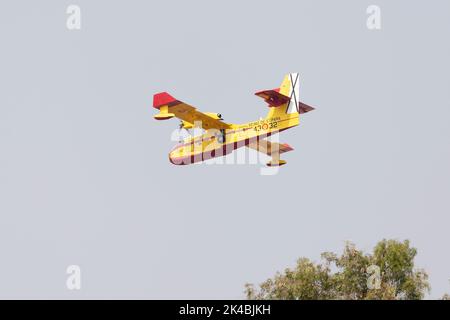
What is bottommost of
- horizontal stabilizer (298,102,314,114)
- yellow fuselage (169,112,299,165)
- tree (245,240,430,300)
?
tree (245,240,430,300)

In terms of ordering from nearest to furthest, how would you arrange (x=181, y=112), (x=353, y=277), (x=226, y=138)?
(x=353, y=277), (x=181, y=112), (x=226, y=138)

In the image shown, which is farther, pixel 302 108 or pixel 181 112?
pixel 181 112

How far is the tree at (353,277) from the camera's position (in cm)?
5981

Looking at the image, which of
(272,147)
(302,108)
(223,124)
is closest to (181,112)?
(223,124)

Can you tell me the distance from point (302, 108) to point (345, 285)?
15.4 m

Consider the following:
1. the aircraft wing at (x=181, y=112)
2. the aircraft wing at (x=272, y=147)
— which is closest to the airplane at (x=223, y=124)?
the aircraft wing at (x=181, y=112)

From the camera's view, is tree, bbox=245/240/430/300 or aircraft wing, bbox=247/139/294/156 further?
aircraft wing, bbox=247/139/294/156

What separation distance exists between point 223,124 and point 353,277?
18.0m

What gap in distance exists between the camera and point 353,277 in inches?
2377

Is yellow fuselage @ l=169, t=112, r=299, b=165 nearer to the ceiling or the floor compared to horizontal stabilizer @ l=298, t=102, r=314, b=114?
nearer to the floor

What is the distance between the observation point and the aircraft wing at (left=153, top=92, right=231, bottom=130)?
72.1 meters

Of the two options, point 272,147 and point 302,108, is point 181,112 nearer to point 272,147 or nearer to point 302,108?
point 302,108

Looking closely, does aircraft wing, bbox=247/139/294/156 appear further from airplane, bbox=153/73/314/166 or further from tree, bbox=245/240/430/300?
tree, bbox=245/240/430/300

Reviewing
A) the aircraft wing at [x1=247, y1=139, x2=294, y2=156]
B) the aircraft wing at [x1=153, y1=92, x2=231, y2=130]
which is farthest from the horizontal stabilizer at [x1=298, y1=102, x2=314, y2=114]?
the aircraft wing at [x1=247, y1=139, x2=294, y2=156]
